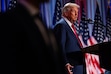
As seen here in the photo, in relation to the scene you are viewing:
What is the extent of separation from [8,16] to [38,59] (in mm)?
159

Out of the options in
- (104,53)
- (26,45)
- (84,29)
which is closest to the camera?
(26,45)

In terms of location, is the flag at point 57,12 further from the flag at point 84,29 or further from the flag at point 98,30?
the flag at point 98,30

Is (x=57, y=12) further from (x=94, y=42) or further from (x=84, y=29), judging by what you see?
(x=94, y=42)

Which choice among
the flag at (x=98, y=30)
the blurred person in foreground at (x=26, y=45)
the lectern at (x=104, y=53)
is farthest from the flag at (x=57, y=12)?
the blurred person in foreground at (x=26, y=45)

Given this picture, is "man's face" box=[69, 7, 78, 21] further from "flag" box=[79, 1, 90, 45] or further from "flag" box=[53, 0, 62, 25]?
"flag" box=[79, 1, 90, 45]

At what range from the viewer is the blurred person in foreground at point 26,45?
3.19 feet

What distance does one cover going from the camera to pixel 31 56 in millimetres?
975

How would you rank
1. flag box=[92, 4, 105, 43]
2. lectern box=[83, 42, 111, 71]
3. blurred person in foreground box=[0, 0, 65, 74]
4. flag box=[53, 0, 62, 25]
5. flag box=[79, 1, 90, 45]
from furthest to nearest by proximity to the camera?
flag box=[92, 4, 105, 43] < flag box=[79, 1, 90, 45] < flag box=[53, 0, 62, 25] < lectern box=[83, 42, 111, 71] < blurred person in foreground box=[0, 0, 65, 74]

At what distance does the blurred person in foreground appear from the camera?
38.3 inches

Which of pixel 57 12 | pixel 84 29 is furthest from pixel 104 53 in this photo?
pixel 84 29

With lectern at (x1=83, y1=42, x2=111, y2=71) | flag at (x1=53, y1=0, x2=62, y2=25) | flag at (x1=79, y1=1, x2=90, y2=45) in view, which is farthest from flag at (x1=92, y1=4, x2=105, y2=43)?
lectern at (x1=83, y1=42, x2=111, y2=71)

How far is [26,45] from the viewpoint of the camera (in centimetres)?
98

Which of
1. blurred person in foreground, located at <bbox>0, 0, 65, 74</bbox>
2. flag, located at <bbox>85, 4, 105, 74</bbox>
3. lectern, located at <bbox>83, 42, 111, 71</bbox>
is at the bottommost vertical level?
flag, located at <bbox>85, 4, 105, 74</bbox>

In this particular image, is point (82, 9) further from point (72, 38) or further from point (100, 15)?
point (72, 38)
